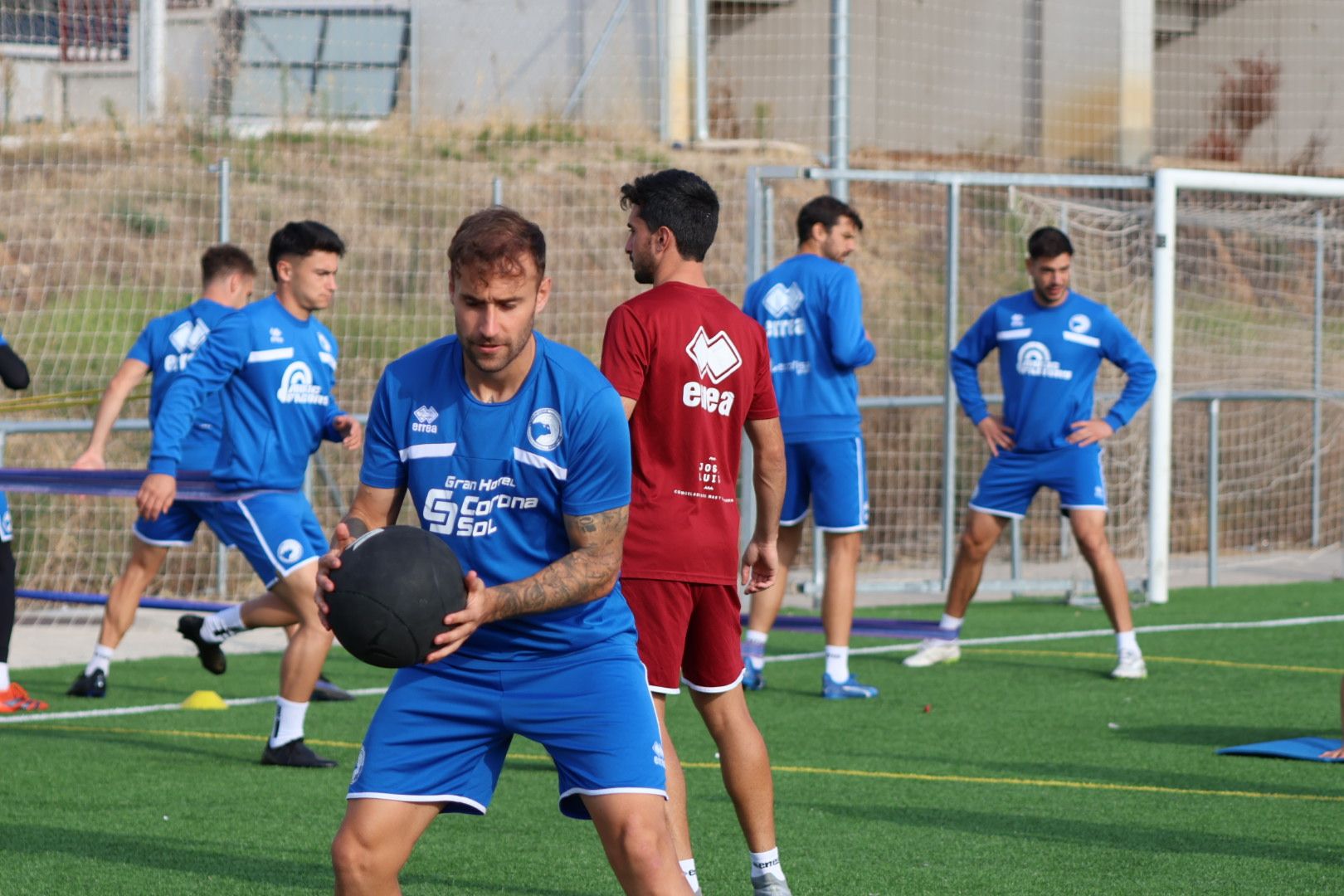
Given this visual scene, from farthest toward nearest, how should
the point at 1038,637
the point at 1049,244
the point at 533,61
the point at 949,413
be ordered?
the point at 533,61 < the point at 949,413 < the point at 1038,637 < the point at 1049,244

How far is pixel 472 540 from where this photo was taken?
13.2 feet

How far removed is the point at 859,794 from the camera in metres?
6.87

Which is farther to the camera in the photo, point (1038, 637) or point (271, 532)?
point (1038, 637)

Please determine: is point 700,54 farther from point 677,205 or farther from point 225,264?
point 677,205

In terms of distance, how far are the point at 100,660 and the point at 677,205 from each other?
17.7 feet

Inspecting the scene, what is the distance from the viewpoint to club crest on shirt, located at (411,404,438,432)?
4016 mm

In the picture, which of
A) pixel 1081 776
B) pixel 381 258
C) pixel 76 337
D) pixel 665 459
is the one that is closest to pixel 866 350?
pixel 1081 776

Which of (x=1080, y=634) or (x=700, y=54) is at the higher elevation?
(x=700, y=54)

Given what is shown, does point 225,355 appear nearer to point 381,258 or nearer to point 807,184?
point 381,258

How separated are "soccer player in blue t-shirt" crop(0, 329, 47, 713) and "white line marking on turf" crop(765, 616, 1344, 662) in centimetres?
422

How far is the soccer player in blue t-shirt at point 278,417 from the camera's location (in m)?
7.52

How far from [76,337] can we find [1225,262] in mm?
11224

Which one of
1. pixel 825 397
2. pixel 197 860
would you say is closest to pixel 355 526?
pixel 197 860

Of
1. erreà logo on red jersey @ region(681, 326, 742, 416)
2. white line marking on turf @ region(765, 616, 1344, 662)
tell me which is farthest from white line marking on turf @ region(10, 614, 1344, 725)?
erreà logo on red jersey @ region(681, 326, 742, 416)
